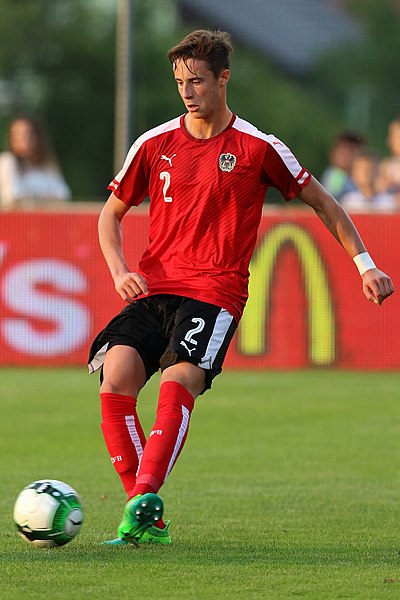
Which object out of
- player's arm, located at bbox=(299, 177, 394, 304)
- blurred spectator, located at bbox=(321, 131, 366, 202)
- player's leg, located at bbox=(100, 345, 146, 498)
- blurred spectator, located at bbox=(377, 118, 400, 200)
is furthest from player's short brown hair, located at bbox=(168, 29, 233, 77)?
blurred spectator, located at bbox=(321, 131, 366, 202)

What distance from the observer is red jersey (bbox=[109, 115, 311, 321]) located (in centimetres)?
711

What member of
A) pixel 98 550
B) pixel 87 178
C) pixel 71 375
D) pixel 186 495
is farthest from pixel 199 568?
pixel 87 178

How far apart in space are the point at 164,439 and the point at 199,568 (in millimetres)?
637

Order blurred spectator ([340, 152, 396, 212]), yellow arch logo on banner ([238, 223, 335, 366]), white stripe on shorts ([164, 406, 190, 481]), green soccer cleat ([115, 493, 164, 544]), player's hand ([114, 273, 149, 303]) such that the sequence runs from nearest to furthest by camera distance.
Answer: green soccer cleat ([115, 493, 164, 544])
white stripe on shorts ([164, 406, 190, 481])
player's hand ([114, 273, 149, 303])
yellow arch logo on banner ([238, 223, 335, 366])
blurred spectator ([340, 152, 396, 212])

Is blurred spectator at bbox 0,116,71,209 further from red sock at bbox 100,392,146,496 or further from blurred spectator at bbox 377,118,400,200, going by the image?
red sock at bbox 100,392,146,496

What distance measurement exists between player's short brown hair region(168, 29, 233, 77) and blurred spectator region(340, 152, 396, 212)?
33.9 ft

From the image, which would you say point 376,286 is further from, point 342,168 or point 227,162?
point 342,168

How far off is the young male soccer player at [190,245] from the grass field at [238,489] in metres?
0.54

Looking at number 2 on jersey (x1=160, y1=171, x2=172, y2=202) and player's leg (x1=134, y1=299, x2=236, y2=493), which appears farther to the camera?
number 2 on jersey (x1=160, y1=171, x2=172, y2=202)

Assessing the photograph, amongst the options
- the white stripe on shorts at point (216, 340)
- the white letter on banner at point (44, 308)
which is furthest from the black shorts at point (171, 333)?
the white letter on banner at point (44, 308)

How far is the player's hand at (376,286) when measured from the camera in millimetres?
7090

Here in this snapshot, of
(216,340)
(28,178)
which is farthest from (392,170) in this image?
(216,340)

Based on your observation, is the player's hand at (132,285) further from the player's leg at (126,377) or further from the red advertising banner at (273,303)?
the red advertising banner at (273,303)

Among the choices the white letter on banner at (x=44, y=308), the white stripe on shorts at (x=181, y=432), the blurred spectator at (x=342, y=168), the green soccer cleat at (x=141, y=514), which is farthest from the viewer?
the blurred spectator at (x=342, y=168)
